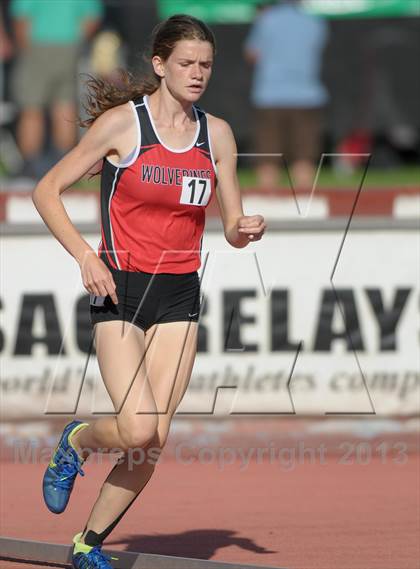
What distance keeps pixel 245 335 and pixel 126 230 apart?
132 inches

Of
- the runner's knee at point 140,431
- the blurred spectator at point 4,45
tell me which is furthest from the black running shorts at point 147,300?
the blurred spectator at point 4,45

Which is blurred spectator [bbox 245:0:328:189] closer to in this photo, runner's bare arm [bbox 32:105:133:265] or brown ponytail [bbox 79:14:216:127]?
brown ponytail [bbox 79:14:216:127]

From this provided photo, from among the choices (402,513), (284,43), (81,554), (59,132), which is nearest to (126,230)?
(81,554)

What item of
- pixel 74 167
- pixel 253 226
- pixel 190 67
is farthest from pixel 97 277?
pixel 190 67

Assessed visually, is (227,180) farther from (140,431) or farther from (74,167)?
(140,431)

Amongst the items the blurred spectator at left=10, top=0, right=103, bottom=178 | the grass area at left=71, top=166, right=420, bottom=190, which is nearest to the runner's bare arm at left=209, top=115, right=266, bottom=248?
the blurred spectator at left=10, top=0, right=103, bottom=178

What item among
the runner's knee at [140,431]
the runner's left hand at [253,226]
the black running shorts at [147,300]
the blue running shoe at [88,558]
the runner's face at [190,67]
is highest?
the runner's face at [190,67]

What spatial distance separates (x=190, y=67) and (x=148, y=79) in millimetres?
384

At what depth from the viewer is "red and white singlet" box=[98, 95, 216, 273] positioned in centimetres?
626

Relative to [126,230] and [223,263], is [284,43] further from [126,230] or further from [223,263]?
[126,230]

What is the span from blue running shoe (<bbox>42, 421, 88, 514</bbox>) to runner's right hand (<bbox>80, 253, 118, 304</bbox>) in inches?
33.5

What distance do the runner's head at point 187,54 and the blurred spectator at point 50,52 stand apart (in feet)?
28.8

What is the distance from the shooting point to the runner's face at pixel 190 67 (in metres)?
6.23

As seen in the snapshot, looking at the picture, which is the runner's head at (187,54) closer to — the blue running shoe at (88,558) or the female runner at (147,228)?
the female runner at (147,228)
